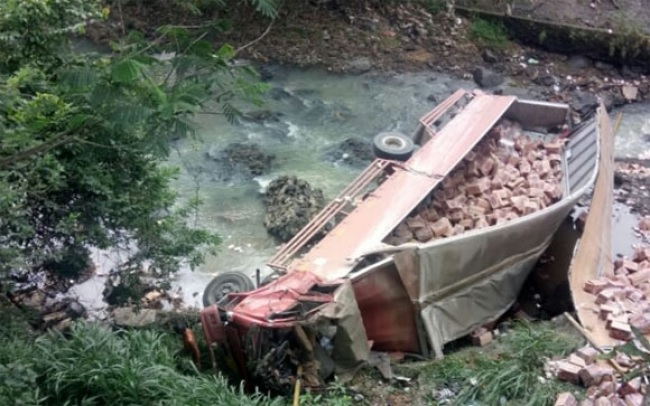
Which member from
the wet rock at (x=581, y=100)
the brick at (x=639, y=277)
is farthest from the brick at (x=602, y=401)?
the wet rock at (x=581, y=100)

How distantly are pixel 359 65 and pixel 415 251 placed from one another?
778 centimetres

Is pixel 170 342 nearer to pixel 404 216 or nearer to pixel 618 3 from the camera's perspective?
pixel 404 216

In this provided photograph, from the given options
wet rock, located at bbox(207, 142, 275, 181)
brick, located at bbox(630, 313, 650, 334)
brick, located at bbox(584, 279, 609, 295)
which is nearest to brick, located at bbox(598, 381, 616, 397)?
brick, located at bbox(630, 313, 650, 334)

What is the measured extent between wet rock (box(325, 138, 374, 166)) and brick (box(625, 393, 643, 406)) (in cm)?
591

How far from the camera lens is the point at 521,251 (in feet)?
25.0

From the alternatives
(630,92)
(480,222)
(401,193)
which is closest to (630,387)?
(480,222)

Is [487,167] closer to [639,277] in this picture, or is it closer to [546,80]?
[639,277]

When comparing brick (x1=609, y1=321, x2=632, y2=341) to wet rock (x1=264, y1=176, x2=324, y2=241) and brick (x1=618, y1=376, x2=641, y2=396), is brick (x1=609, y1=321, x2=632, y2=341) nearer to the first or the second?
brick (x1=618, y1=376, x2=641, y2=396)

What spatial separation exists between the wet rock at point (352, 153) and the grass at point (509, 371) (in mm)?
4590

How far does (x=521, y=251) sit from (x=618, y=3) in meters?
8.83

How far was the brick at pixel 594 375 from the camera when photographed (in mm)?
5945

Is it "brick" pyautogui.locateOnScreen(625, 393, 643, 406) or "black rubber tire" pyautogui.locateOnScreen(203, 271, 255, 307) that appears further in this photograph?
"black rubber tire" pyautogui.locateOnScreen(203, 271, 255, 307)

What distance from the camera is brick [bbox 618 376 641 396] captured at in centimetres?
564

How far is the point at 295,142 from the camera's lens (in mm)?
11562
